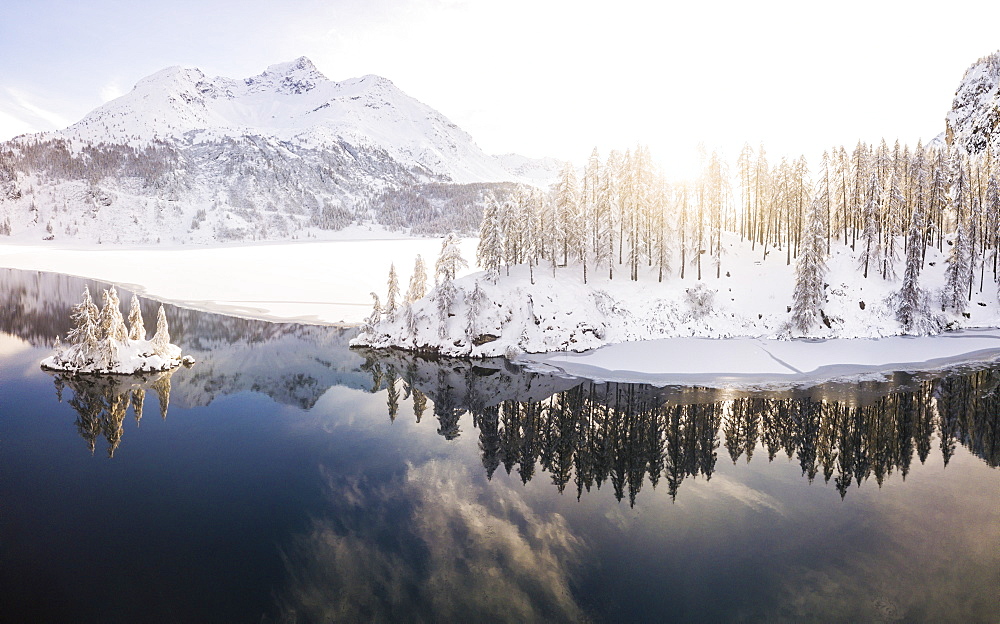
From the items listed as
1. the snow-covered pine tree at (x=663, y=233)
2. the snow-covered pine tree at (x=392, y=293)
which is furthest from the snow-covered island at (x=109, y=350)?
A: the snow-covered pine tree at (x=663, y=233)

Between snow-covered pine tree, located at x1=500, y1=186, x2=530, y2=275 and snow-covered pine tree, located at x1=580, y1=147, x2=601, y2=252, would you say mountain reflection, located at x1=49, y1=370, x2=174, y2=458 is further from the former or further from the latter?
snow-covered pine tree, located at x1=580, y1=147, x2=601, y2=252

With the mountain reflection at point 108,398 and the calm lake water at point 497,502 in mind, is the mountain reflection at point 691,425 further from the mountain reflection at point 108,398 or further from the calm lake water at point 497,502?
the mountain reflection at point 108,398

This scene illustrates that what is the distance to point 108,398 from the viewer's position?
32.5 meters

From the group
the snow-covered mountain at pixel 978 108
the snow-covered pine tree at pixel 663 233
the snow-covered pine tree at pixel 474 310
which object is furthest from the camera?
the snow-covered mountain at pixel 978 108

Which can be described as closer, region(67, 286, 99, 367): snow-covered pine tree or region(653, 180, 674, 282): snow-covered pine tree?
region(67, 286, 99, 367): snow-covered pine tree

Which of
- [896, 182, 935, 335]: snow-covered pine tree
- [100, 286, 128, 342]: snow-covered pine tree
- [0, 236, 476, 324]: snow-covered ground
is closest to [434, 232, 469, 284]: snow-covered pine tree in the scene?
[0, 236, 476, 324]: snow-covered ground

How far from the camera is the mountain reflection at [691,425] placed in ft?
75.7

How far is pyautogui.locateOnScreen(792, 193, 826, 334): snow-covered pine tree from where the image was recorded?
49875mm

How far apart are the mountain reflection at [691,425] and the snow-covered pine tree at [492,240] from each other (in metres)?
17.4

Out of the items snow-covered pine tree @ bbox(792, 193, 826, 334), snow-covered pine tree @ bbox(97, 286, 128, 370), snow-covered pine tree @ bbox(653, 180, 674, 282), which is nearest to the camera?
snow-covered pine tree @ bbox(97, 286, 128, 370)

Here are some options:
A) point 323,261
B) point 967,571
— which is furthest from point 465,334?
point 323,261

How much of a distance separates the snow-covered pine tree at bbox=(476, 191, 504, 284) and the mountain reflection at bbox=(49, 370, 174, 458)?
3080cm

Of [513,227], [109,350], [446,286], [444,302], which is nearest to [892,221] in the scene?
[513,227]

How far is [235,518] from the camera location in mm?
19047
